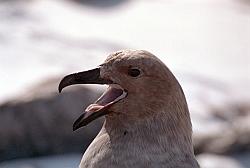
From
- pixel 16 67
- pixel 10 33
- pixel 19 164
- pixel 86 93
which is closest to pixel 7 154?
pixel 19 164

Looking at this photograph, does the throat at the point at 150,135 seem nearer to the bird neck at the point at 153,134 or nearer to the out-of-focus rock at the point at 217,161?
the bird neck at the point at 153,134

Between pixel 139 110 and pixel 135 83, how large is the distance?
99 millimetres

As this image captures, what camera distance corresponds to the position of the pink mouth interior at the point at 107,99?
349 centimetres

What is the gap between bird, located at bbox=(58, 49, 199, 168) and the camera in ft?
11.4

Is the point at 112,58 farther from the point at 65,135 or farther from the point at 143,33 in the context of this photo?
the point at 143,33

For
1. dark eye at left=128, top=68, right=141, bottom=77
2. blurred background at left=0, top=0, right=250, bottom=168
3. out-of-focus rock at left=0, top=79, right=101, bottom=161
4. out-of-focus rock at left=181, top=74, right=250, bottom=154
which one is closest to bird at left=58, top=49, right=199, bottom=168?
dark eye at left=128, top=68, right=141, bottom=77

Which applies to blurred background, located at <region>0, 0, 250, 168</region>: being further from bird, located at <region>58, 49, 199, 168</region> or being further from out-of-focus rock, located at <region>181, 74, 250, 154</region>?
bird, located at <region>58, 49, 199, 168</region>

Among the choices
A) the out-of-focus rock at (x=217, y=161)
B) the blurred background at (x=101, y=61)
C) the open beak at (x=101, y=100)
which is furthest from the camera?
the blurred background at (x=101, y=61)

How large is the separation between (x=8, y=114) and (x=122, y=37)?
259 centimetres

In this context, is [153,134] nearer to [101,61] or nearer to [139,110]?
[139,110]

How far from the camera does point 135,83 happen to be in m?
3.49

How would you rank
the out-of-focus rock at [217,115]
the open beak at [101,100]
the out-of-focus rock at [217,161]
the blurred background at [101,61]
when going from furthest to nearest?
the out-of-focus rock at [217,115] < the blurred background at [101,61] < the out-of-focus rock at [217,161] < the open beak at [101,100]

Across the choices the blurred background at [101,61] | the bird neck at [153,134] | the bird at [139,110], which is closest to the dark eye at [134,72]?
the bird at [139,110]

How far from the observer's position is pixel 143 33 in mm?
8562
